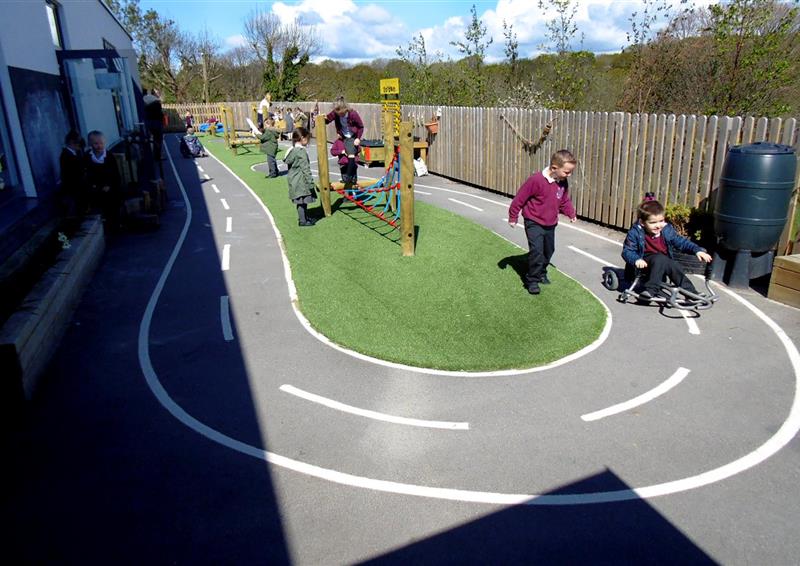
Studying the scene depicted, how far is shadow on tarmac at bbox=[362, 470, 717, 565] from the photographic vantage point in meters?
3.52

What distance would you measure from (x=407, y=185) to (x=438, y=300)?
2.48 m

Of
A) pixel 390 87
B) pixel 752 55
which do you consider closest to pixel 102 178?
pixel 390 87

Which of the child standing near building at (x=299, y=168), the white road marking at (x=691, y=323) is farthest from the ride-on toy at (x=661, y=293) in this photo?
the child standing near building at (x=299, y=168)

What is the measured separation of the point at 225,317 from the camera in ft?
24.7

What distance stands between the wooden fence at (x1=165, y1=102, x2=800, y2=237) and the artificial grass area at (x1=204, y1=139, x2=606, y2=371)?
2611 mm

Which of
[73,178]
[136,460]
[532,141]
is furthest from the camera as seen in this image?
[532,141]

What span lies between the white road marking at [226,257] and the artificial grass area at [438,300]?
1057mm

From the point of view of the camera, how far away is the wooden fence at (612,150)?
9.11m

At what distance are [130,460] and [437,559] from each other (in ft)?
8.77

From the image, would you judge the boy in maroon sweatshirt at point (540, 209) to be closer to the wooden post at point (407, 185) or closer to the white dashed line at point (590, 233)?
the wooden post at point (407, 185)

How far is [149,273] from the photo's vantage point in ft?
31.3

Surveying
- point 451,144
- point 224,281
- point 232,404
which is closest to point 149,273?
point 224,281

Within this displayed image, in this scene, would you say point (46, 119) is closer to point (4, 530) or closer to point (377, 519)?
point (4, 530)

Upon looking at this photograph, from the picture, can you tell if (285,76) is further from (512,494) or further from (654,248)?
(512,494)
